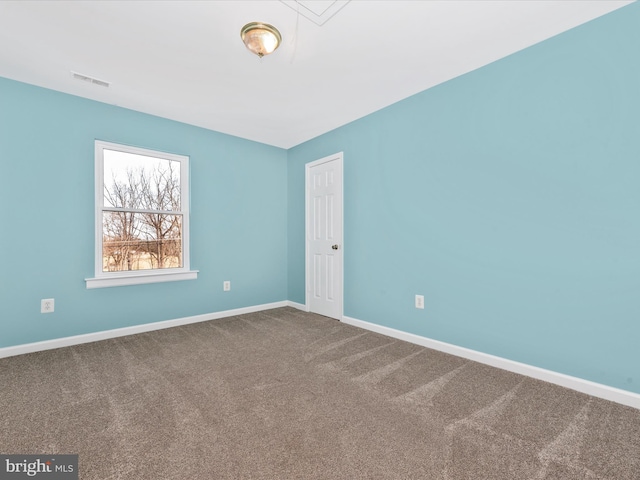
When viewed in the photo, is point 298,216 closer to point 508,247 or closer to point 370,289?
point 370,289

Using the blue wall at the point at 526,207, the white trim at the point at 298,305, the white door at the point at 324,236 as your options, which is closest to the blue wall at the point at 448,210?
the blue wall at the point at 526,207

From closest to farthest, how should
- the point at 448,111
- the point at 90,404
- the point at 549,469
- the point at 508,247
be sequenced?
the point at 549,469 → the point at 90,404 → the point at 508,247 → the point at 448,111

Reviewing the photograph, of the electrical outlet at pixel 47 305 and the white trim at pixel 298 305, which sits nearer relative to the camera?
the electrical outlet at pixel 47 305

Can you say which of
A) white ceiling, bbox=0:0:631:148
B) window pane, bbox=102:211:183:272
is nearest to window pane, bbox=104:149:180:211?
window pane, bbox=102:211:183:272

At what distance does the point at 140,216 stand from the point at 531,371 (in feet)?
13.9

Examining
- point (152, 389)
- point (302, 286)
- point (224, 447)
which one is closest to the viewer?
point (224, 447)

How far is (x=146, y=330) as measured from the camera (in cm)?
343

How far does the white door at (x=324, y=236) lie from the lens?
3.90 meters

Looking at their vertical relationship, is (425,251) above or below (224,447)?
above

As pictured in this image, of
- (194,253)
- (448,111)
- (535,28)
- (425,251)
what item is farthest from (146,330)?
(535,28)

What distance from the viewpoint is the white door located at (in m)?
3.90

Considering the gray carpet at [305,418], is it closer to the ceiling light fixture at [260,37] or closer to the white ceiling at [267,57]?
the ceiling light fixture at [260,37]

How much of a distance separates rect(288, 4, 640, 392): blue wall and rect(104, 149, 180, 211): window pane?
2.57 metres

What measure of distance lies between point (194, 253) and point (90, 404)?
7.08ft
